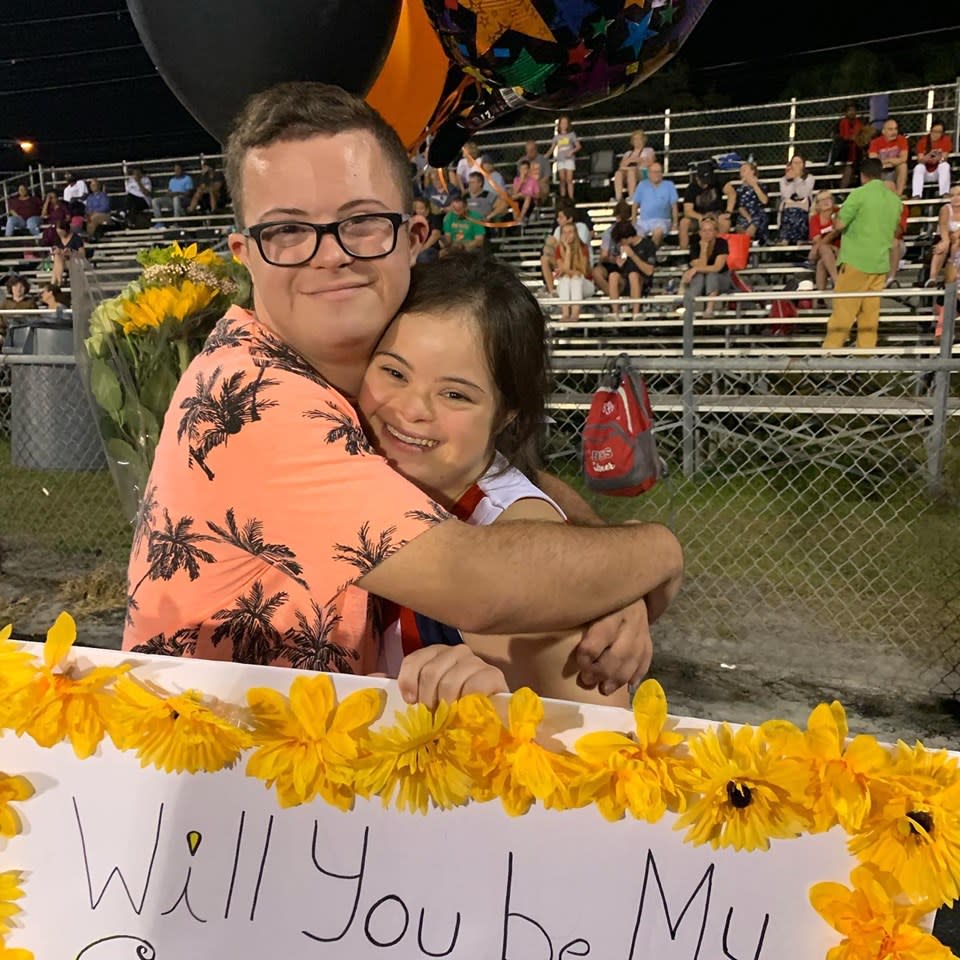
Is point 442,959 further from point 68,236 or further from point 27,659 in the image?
point 68,236

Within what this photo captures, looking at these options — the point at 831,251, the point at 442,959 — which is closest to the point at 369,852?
the point at 442,959

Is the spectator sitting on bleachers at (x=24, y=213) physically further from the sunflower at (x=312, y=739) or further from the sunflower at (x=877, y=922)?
the sunflower at (x=877, y=922)

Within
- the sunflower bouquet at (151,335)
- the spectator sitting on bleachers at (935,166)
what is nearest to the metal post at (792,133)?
the spectator sitting on bleachers at (935,166)

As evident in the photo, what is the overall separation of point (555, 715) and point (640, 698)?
11 cm

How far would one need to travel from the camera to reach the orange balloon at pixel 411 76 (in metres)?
1.91

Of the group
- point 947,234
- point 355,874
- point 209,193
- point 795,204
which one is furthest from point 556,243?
point 209,193

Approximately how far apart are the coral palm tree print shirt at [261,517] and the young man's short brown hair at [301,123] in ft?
0.71

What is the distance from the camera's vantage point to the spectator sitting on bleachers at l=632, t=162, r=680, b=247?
10.8m

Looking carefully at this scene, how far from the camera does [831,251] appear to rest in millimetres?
9156

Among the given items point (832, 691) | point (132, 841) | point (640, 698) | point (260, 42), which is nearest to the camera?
point (640, 698)

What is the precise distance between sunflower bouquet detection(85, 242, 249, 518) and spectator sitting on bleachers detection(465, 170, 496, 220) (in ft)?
33.3

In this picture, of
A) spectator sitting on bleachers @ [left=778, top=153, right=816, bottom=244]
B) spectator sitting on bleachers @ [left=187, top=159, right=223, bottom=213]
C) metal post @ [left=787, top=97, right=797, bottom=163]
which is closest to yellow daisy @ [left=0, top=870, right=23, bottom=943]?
spectator sitting on bleachers @ [left=778, top=153, right=816, bottom=244]

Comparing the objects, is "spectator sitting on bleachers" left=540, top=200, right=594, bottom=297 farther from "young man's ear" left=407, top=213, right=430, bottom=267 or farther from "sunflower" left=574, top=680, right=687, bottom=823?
"sunflower" left=574, top=680, right=687, bottom=823

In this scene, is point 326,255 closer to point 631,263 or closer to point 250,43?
point 250,43
